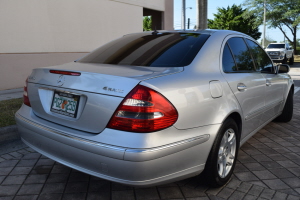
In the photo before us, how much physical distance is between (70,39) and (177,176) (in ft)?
26.9

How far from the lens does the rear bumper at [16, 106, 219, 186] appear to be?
2023 mm

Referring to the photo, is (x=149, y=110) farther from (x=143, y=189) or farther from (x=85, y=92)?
(x=143, y=189)

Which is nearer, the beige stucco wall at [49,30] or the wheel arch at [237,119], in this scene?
the wheel arch at [237,119]

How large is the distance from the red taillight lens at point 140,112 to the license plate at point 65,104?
40 centimetres

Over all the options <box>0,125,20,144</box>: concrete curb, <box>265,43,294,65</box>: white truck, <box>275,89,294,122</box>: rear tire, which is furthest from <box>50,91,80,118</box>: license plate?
<box>265,43,294,65</box>: white truck

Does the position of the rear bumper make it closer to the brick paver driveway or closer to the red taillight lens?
the red taillight lens

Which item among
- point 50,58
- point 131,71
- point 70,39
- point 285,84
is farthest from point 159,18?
point 131,71

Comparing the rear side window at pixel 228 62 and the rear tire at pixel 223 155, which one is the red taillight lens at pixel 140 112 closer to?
the rear tire at pixel 223 155

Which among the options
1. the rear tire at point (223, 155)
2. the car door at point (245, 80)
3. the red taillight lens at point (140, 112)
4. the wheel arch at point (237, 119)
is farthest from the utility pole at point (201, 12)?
the red taillight lens at point (140, 112)

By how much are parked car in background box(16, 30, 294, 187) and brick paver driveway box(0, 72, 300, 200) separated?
204mm

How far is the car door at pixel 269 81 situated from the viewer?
3.77m

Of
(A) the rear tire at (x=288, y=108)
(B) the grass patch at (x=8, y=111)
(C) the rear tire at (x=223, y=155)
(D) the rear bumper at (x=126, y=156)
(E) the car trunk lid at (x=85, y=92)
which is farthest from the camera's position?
(A) the rear tire at (x=288, y=108)

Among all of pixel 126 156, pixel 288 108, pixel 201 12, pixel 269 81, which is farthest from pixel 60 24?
pixel 126 156

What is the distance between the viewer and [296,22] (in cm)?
2984
